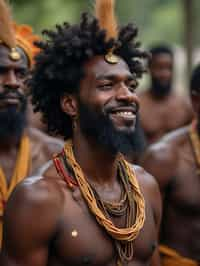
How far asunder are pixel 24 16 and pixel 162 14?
6.61 meters

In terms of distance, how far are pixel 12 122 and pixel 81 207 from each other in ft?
6.42

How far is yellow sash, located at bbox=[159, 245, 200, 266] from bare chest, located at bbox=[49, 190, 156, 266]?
1.64m

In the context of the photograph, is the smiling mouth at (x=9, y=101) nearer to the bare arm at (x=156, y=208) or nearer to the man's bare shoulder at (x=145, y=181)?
the man's bare shoulder at (x=145, y=181)

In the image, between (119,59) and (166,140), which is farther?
(166,140)

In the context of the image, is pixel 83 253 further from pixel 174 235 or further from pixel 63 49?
pixel 174 235

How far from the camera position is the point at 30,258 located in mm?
4453

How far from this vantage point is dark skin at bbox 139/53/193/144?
10.9 meters

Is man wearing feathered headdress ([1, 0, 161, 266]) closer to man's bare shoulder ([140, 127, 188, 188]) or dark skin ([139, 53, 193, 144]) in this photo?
man's bare shoulder ([140, 127, 188, 188])

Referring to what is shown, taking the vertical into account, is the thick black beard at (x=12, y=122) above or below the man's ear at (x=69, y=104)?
below

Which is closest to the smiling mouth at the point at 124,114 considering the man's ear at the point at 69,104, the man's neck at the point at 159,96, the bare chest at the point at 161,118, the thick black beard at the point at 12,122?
the man's ear at the point at 69,104

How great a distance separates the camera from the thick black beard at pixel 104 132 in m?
4.68

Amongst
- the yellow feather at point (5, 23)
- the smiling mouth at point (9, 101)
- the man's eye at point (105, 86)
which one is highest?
the yellow feather at point (5, 23)

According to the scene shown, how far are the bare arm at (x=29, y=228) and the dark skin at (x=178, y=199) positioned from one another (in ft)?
6.31

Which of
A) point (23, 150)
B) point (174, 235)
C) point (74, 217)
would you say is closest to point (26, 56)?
point (23, 150)
